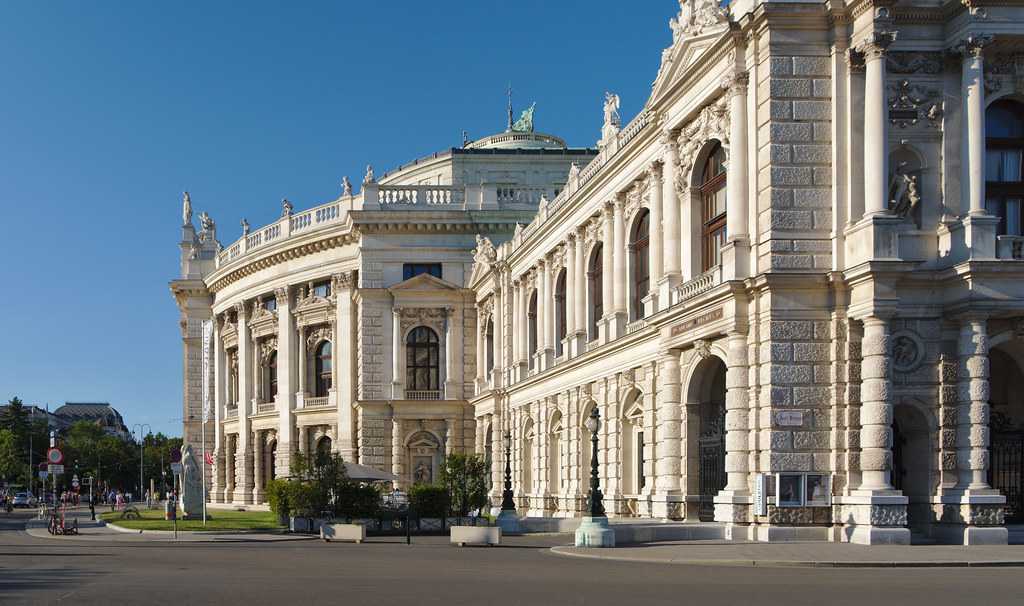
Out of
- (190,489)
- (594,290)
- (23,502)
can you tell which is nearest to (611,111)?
(594,290)

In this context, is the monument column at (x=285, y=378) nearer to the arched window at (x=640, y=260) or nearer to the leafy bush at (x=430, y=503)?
the leafy bush at (x=430, y=503)

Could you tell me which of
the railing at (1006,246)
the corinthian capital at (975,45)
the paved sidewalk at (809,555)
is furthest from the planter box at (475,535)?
the corinthian capital at (975,45)

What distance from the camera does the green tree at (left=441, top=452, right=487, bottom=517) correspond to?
5012 cm

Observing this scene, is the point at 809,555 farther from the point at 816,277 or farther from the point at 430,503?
the point at 430,503

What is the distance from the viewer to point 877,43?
32.7 metres

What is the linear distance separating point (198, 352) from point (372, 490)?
185 feet

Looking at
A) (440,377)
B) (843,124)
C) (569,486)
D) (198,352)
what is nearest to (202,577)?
(843,124)

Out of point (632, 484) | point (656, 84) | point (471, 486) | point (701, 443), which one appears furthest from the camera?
point (471, 486)

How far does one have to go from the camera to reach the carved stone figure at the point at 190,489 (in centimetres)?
6275

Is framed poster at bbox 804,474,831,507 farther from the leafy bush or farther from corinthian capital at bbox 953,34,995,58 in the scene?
the leafy bush

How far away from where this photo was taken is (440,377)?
244 ft

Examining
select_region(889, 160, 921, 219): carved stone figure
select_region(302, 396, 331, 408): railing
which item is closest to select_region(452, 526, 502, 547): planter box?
select_region(889, 160, 921, 219): carved stone figure

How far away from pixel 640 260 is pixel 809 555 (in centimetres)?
2059

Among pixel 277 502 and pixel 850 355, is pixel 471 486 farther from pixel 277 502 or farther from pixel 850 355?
pixel 850 355
